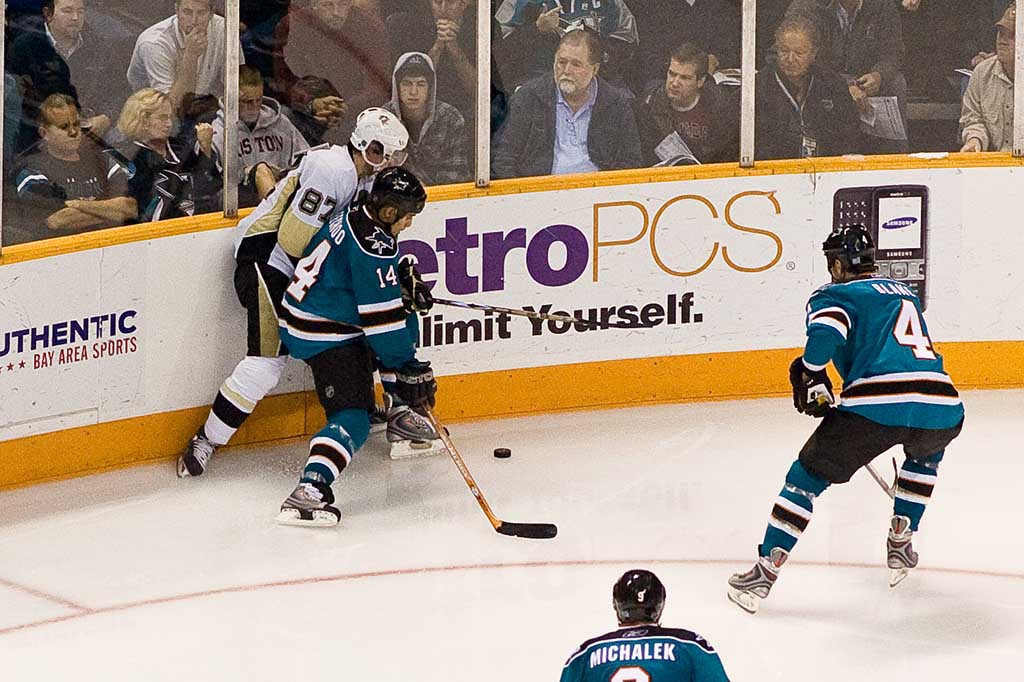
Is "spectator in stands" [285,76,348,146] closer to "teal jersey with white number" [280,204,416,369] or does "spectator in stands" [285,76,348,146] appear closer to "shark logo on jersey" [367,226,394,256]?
"teal jersey with white number" [280,204,416,369]

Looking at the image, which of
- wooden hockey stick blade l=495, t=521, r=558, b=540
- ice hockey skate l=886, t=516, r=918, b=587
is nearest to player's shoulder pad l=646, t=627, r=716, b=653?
ice hockey skate l=886, t=516, r=918, b=587

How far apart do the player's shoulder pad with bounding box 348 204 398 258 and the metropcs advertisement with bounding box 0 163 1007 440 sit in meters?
0.76

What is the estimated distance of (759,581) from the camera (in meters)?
4.84

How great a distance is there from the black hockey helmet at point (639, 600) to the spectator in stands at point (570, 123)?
3.69 meters

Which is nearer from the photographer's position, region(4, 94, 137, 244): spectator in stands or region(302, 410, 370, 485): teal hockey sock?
Result: region(302, 410, 370, 485): teal hockey sock

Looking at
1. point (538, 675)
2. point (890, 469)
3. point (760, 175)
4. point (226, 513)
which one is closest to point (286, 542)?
point (226, 513)

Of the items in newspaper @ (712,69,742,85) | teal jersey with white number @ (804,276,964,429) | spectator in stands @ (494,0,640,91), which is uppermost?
spectator in stands @ (494,0,640,91)

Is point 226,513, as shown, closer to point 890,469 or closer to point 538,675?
point 538,675

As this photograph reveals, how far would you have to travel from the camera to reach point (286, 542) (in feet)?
17.8

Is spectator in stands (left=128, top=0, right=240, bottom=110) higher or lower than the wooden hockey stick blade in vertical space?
higher

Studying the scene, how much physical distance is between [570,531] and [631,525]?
0.65 ft

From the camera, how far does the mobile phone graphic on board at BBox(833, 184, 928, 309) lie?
7168 mm

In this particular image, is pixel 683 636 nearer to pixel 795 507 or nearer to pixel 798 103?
pixel 795 507

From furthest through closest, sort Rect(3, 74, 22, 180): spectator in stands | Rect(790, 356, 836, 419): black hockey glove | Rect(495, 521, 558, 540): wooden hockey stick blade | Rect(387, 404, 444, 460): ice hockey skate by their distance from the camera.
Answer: Rect(387, 404, 444, 460): ice hockey skate, Rect(3, 74, 22, 180): spectator in stands, Rect(495, 521, 558, 540): wooden hockey stick blade, Rect(790, 356, 836, 419): black hockey glove
